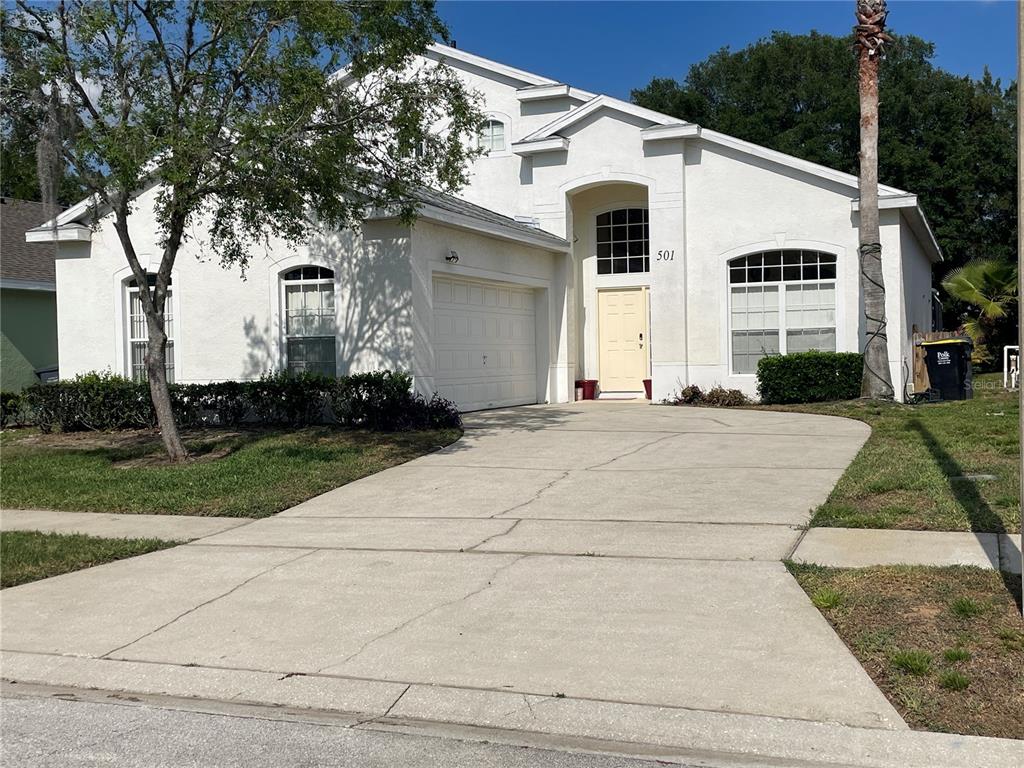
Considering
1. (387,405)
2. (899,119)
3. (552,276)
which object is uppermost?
(899,119)

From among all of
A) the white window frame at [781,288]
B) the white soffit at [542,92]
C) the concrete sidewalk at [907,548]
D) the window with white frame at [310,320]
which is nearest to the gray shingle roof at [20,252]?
the window with white frame at [310,320]

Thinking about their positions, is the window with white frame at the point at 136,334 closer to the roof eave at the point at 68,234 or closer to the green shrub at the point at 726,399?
the roof eave at the point at 68,234

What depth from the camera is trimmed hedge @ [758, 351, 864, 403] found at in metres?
19.0

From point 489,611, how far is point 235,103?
838cm

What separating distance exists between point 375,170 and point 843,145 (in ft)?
115

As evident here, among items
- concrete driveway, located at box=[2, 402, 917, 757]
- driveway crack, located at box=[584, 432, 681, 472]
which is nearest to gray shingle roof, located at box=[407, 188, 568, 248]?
driveway crack, located at box=[584, 432, 681, 472]

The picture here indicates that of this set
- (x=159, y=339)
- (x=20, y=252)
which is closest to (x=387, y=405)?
(x=159, y=339)

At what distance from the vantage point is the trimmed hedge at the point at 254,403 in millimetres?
15453

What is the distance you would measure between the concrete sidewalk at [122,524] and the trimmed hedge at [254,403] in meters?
5.42

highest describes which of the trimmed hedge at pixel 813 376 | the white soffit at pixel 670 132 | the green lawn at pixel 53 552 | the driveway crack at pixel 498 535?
the white soffit at pixel 670 132

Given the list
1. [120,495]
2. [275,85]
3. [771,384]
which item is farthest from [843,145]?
[120,495]

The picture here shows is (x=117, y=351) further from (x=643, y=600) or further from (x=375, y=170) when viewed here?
(x=643, y=600)

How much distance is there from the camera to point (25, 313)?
23.9 m

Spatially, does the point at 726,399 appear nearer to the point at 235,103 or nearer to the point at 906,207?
the point at 906,207
